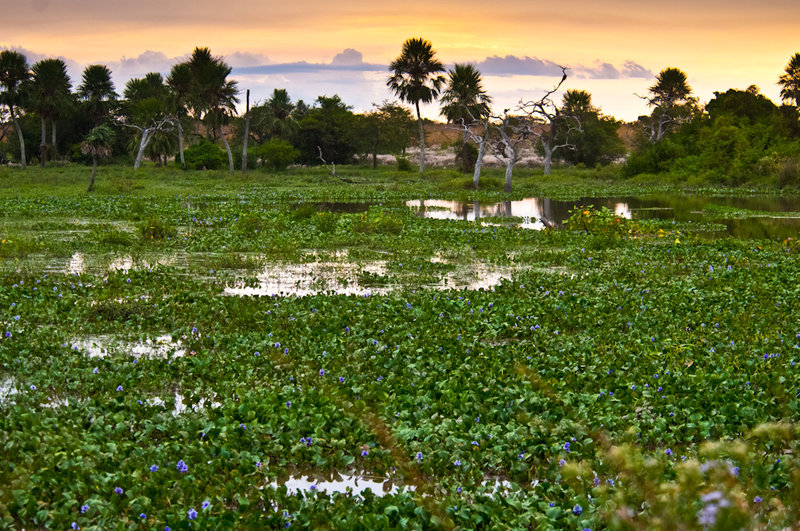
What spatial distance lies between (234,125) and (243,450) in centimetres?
10232

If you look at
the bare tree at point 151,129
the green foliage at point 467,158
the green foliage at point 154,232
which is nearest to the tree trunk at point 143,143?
the bare tree at point 151,129

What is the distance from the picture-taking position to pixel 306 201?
3928 centimetres

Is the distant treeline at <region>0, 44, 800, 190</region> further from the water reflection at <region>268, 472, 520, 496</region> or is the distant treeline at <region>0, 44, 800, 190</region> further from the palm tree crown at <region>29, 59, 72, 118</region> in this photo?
the water reflection at <region>268, 472, 520, 496</region>

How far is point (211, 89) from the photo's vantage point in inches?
2566

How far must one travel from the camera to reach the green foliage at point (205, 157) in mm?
72562

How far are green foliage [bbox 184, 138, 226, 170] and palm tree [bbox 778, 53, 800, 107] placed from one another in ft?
199

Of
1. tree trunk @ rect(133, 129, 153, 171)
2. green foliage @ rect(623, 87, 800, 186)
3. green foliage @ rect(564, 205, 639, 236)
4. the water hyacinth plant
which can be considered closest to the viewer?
the water hyacinth plant

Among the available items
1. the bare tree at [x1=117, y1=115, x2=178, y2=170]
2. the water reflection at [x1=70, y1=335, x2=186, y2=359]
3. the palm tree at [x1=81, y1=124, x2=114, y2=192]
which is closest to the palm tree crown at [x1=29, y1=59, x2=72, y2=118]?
the bare tree at [x1=117, y1=115, x2=178, y2=170]

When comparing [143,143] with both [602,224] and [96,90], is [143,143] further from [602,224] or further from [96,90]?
[602,224]

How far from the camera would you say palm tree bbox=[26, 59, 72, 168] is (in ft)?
236

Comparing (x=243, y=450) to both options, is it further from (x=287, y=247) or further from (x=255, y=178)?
(x=255, y=178)

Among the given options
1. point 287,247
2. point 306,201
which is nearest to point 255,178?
point 306,201

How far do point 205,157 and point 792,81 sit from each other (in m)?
63.0

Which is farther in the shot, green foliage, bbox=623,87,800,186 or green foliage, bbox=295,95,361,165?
green foliage, bbox=295,95,361,165
